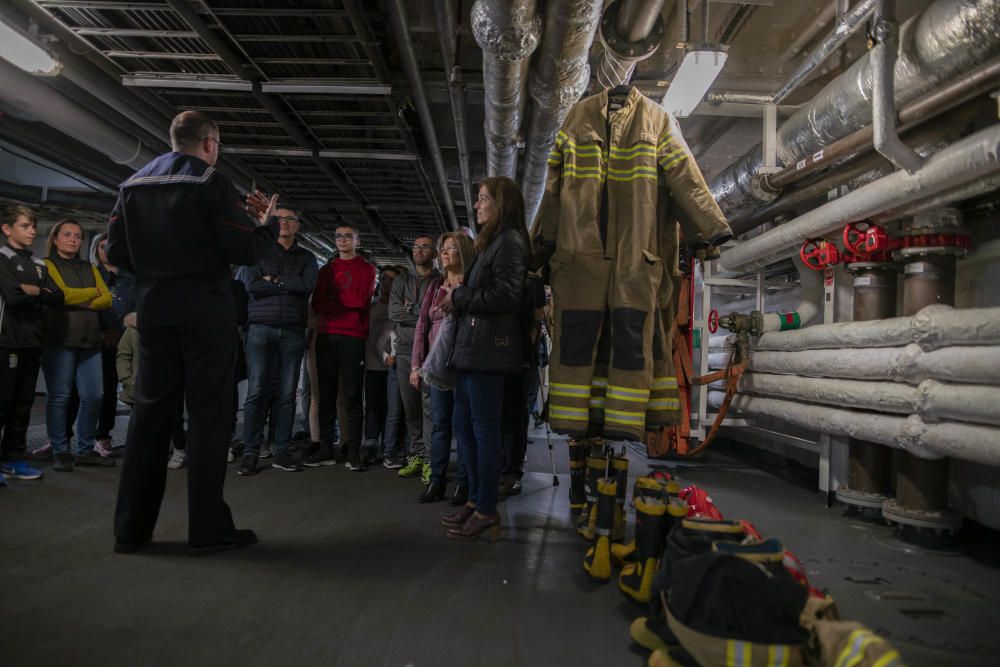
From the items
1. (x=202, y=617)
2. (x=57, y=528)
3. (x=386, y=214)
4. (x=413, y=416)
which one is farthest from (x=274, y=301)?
(x=386, y=214)

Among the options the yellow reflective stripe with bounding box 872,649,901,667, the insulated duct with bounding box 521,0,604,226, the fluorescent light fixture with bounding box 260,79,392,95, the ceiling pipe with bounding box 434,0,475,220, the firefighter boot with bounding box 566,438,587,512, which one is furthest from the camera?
the fluorescent light fixture with bounding box 260,79,392,95

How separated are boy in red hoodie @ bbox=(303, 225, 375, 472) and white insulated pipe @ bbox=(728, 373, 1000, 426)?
126 inches

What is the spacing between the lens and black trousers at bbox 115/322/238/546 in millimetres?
2143

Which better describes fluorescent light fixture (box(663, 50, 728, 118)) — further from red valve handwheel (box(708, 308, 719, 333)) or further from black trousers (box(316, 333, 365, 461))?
black trousers (box(316, 333, 365, 461))

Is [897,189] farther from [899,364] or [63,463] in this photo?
[63,463]

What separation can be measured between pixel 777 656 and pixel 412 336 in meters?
3.32

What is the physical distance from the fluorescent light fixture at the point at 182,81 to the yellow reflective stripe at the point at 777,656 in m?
4.53

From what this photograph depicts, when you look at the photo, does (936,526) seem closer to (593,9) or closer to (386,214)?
(593,9)

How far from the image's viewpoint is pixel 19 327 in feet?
11.1

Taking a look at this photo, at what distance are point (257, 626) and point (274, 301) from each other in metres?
2.72

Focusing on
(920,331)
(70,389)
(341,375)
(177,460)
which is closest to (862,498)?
(920,331)

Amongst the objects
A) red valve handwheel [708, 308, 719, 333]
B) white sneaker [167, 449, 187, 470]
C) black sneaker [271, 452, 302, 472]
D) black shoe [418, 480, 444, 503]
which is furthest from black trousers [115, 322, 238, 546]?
red valve handwheel [708, 308, 719, 333]

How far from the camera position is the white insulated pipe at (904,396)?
85.0 inches

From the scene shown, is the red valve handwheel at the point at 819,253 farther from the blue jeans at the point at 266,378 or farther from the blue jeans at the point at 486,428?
the blue jeans at the point at 266,378
